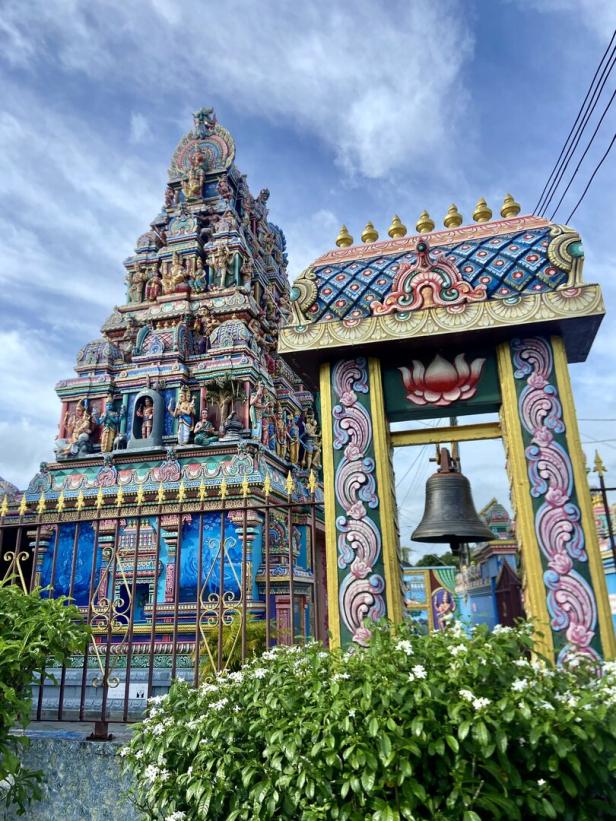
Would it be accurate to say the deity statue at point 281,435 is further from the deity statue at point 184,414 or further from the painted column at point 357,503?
the painted column at point 357,503

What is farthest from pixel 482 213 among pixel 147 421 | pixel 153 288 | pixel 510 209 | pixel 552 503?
pixel 153 288

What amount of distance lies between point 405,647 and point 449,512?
1.84 metres

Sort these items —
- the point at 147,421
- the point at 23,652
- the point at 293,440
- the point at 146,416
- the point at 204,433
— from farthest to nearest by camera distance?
the point at 293,440
the point at 146,416
the point at 147,421
the point at 204,433
the point at 23,652

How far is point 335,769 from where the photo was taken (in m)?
2.39

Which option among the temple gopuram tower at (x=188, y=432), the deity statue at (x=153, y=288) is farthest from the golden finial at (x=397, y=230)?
the deity statue at (x=153, y=288)

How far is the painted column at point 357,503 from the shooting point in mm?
3504

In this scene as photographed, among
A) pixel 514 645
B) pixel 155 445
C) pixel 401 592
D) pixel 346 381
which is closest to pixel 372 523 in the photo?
pixel 401 592

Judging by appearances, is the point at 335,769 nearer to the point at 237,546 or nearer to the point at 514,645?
the point at 514,645

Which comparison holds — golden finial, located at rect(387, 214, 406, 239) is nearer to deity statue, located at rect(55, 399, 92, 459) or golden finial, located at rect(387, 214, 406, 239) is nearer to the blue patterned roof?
the blue patterned roof

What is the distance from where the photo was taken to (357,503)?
367cm

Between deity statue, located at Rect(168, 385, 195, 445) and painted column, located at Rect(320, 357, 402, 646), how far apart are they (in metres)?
11.9

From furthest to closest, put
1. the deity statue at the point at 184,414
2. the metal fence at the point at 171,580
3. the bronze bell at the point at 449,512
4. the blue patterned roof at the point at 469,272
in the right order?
the deity statue at the point at 184,414, the metal fence at the point at 171,580, the bronze bell at the point at 449,512, the blue patterned roof at the point at 469,272

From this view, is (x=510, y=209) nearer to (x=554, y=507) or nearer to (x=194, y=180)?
(x=554, y=507)

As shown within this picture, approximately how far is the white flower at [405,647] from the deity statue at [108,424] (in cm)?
1469
